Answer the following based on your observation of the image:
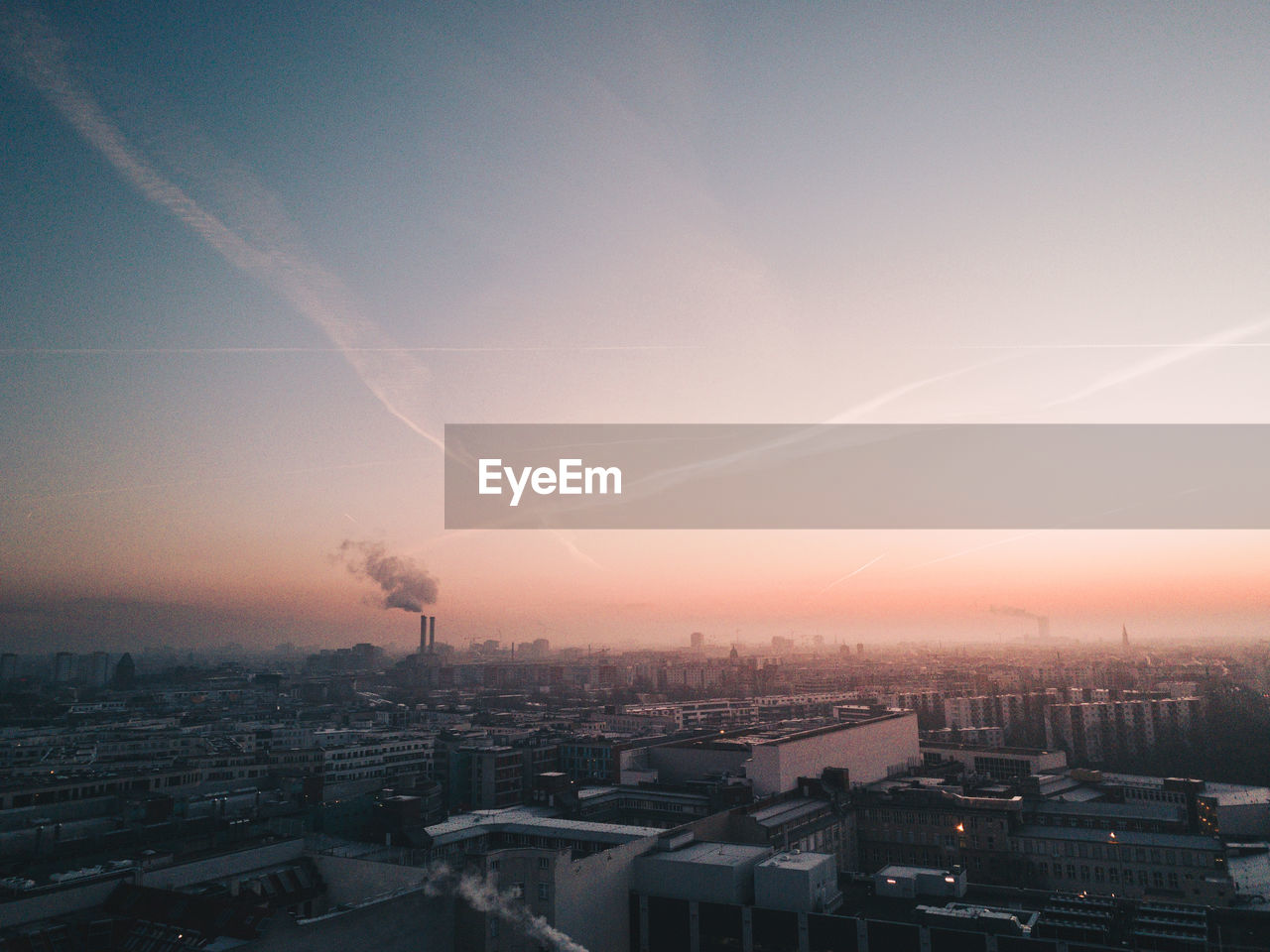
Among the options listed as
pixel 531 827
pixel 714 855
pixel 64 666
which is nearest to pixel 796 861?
pixel 714 855

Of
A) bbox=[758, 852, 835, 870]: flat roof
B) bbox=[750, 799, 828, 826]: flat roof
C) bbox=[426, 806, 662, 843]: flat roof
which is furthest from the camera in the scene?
bbox=[750, 799, 828, 826]: flat roof

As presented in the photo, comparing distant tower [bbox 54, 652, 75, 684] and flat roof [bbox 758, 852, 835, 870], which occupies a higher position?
distant tower [bbox 54, 652, 75, 684]

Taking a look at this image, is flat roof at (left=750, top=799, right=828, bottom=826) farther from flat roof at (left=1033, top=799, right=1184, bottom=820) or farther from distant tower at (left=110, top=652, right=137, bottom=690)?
distant tower at (left=110, top=652, right=137, bottom=690)

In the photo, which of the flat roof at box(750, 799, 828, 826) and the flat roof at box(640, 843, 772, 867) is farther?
the flat roof at box(750, 799, 828, 826)

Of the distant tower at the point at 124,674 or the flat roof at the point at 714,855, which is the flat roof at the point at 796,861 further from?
the distant tower at the point at 124,674

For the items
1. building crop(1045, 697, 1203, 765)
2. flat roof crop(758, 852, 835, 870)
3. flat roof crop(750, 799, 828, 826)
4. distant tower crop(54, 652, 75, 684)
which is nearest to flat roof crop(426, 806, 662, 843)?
flat roof crop(758, 852, 835, 870)

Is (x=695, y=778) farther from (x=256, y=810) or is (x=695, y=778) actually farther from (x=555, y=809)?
(x=256, y=810)

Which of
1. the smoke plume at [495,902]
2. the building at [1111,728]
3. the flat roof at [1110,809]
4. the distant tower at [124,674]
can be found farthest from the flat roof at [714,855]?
the distant tower at [124,674]

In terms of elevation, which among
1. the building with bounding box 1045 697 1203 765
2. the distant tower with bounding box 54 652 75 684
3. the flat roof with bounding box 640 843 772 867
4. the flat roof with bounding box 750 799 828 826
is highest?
the distant tower with bounding box 54 652 75 684

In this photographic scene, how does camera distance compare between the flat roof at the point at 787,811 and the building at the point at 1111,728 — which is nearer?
the flat roof at the point at 787,811
